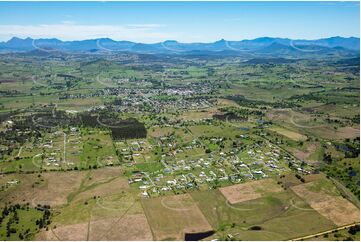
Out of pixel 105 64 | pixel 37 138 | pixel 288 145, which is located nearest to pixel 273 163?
pixel 288 145

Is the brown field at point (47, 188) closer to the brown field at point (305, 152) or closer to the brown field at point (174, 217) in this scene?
the brown field at point (174, 217)

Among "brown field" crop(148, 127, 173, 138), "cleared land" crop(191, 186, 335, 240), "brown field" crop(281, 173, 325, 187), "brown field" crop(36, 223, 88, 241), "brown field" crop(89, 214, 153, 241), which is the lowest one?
"brown field" crop(148, 127, 173, 138)

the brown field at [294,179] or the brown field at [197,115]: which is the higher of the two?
the brown field at [294,179]

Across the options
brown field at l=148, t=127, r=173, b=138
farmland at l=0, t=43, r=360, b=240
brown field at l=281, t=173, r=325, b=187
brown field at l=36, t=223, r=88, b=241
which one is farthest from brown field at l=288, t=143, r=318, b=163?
brown field at l=36, t=223, r=88, b=241

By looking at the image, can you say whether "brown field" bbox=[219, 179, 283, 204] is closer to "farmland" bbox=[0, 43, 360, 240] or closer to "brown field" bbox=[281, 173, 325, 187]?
"farmland" bbox=[0, 43, 360, 240]

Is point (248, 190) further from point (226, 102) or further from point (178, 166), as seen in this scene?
point (226, 102)

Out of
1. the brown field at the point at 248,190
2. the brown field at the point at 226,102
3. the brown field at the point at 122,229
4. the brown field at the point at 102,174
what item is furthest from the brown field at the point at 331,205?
the brown field at the point at 226,102

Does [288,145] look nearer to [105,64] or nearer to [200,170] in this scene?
[200,170]

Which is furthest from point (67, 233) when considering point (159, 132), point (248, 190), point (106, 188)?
point (159, 132)
